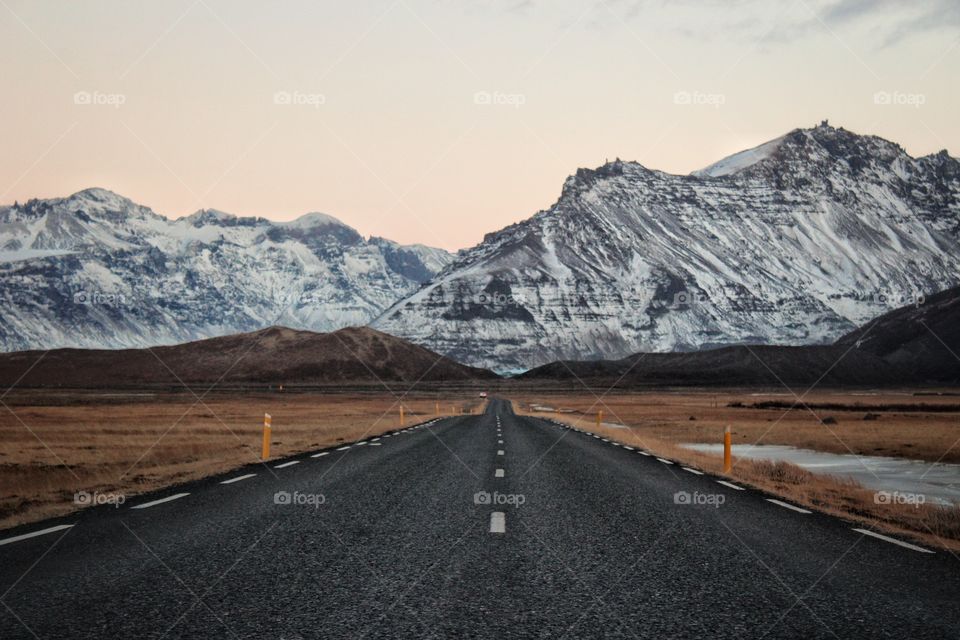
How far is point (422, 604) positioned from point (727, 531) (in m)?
5.48

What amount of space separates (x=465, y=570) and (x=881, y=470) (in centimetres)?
2013

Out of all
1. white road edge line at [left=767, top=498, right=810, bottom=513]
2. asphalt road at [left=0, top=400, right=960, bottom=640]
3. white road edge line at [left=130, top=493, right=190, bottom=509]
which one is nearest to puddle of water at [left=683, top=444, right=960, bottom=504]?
white road edge line at [left=767, top=498, right=810, bottom=513]

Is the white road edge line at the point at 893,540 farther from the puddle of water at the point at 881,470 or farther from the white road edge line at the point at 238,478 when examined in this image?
the white road edge line at the point at 238,478

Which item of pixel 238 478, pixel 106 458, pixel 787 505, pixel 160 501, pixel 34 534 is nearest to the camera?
pixel 34 534

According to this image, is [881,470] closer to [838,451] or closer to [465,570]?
[838,451]

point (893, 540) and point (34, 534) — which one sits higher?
point (34, 534)

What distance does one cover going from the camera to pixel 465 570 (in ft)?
28.1

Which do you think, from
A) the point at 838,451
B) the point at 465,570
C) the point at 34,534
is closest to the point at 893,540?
the point at 465,570

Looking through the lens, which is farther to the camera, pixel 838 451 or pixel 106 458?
pixel 838 451

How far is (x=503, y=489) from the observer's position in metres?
15.7

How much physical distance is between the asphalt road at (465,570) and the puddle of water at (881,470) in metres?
6.82

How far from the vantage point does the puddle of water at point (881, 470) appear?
760 inches

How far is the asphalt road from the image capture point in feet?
21.8

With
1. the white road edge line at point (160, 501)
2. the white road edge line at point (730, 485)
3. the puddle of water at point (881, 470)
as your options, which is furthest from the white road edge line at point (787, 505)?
the white road edge line at point (160, 501)
